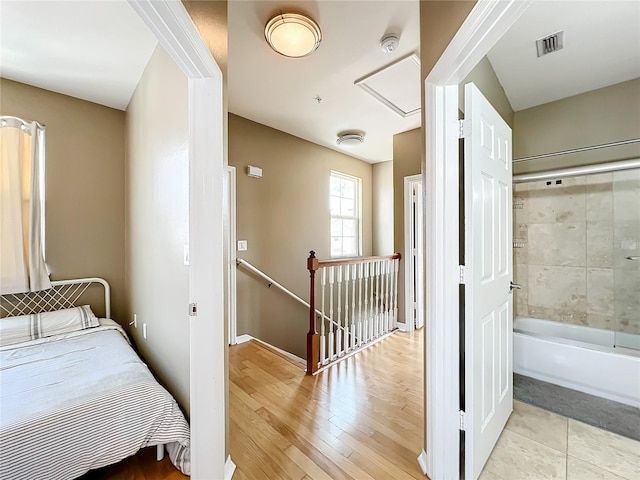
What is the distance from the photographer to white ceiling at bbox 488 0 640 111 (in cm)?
144

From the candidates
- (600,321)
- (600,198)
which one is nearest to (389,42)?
(600,198)

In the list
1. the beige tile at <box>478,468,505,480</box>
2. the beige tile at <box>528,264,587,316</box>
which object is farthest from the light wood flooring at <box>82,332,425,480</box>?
the beige tile at <box>528,264,587,316</box>

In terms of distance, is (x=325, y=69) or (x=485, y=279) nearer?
(x=485, y=279)

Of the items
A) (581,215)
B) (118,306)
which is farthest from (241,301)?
(581,215)

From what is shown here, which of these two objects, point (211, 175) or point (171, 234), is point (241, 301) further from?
point (211, 175)

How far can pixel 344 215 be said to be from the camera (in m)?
4.43

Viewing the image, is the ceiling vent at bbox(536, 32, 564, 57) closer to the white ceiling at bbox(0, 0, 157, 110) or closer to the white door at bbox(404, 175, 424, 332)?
the white door at bbox(404, 175, 424, 332)

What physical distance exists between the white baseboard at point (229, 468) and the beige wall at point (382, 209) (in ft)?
12.6

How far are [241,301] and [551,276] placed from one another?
3.21 meters

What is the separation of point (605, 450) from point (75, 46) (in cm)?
417

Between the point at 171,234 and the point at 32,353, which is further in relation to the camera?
the point at 32,353

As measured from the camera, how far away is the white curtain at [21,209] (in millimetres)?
2033

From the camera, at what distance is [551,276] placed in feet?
8.25

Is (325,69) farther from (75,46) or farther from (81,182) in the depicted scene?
(81,182)
